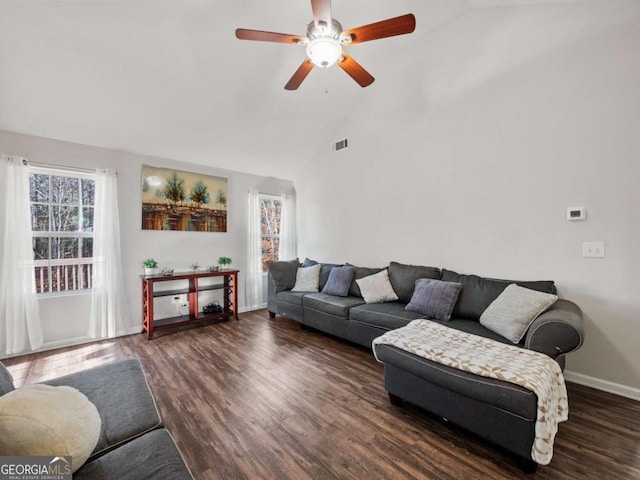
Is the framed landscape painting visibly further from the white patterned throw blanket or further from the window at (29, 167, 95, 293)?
the white patterned throw blanket

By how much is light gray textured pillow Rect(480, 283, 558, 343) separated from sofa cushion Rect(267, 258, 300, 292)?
8.64 feet

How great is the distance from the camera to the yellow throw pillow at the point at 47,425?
84 cm

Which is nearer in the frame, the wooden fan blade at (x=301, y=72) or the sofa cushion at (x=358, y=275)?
the wooden fan blade at (x=301, y=72)

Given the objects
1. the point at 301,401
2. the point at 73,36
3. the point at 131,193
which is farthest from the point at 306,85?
the point at 301,401

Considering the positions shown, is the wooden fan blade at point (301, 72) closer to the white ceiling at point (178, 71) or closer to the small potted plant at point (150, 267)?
the white ceiling at point (178, 71)

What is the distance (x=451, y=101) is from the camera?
3146mm

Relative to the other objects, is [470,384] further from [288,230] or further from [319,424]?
[288,230]

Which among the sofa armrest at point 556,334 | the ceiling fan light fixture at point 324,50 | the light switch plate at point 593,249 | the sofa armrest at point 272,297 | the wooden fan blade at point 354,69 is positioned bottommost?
the sofa armrest at point 272,297

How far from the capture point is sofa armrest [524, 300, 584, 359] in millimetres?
1694

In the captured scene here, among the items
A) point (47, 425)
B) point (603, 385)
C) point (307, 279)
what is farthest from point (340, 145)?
point (47, 425)

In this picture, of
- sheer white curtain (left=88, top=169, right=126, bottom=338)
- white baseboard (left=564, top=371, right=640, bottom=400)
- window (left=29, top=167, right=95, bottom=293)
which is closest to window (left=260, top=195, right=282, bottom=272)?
sheer white curtain (left=88, top=169, right=126, bottom=338)

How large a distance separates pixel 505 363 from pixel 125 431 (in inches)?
78.1

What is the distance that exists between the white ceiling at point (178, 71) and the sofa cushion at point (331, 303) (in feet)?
8.20

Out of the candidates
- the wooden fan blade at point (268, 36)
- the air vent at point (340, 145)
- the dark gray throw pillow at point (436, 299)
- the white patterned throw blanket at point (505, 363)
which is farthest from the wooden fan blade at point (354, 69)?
the white patterned throw blanket at point (505, 363)
